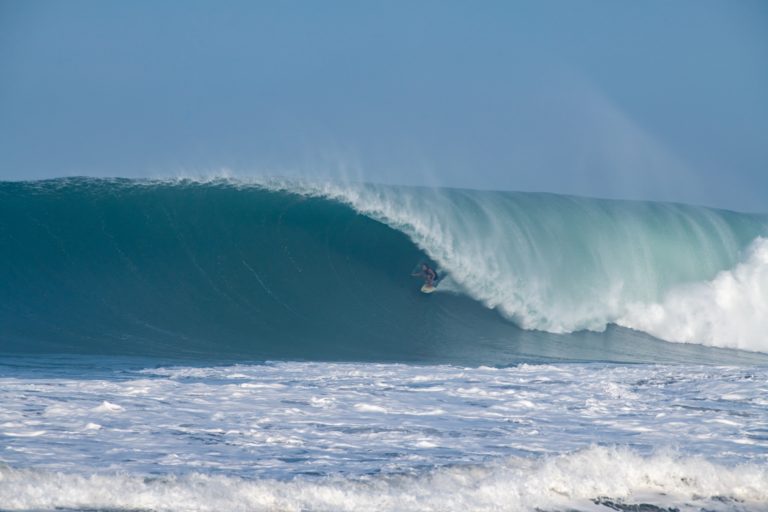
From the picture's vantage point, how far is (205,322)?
35.7 feet

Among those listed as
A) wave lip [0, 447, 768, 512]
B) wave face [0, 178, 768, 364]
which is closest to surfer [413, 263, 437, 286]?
wave face [0, 178, 768, 364]

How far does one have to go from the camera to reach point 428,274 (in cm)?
1290

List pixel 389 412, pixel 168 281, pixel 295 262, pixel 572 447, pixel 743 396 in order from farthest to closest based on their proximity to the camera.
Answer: pixel 295 262 → pixel 168 281 → pixel 743 396 → pixel 389 412 → pixel 572 447

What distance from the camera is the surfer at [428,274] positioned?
12.8 meters

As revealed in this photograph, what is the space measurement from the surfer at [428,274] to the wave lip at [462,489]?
7.68 metres

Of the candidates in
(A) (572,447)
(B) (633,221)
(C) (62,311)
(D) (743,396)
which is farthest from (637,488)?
(B) (633,221)

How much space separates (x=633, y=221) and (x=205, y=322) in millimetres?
8707

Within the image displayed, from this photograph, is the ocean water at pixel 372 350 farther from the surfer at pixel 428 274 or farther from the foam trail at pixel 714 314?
the surfer at pixel 428 274

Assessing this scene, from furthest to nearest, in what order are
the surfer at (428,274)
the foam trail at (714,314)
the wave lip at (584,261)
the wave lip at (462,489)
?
the foam trail at (714,314), the wave lip at (584,261), the surfer at (428,274), the wave lip at (462,489)

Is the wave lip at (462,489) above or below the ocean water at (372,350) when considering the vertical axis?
below

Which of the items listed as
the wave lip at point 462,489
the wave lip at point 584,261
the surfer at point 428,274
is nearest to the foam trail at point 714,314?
the wave lip at point 584,261

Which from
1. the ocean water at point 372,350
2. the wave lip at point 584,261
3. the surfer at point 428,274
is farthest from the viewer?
the wave lip at point 584,261

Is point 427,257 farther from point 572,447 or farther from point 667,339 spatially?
point 572,447

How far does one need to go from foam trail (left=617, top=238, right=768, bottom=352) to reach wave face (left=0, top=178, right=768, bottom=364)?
0.03 metres
